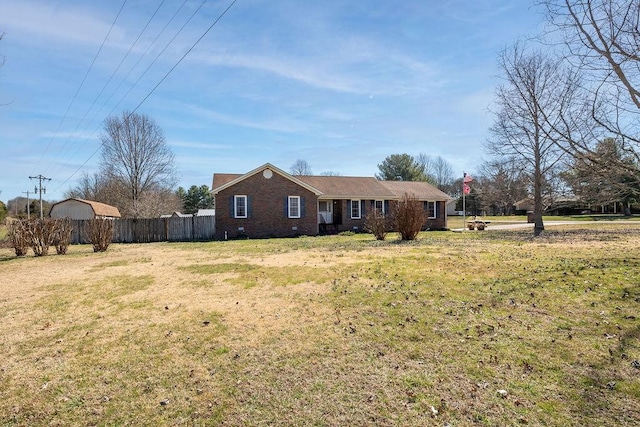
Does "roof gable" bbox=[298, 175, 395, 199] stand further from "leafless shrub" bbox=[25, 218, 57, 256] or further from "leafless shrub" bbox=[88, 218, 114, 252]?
"leafless shrub" bbox=[25, 218, 57, 256]

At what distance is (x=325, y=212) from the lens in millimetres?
29078

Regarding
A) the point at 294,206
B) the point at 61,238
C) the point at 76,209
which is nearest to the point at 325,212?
the point at 294,206

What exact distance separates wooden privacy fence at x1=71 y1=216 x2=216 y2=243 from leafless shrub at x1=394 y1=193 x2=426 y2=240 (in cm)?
1290

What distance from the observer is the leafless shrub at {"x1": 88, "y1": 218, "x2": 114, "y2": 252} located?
1733 centimetres

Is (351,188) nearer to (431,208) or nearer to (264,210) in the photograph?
(431,208)

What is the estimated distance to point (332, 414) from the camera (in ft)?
11.0

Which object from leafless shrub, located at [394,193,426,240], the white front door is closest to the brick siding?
the white front door

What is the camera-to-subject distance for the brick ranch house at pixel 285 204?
961 inches

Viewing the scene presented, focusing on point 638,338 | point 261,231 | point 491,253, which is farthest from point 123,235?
point 638,338

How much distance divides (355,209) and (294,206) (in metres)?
5.43

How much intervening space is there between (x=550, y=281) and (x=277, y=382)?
6350 mm

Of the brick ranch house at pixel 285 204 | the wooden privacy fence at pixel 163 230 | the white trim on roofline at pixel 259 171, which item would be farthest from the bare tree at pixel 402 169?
the wooden privacy fence at pixel 163 230

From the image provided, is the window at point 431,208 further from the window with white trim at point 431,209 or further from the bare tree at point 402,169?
the bare tree at point 402,169

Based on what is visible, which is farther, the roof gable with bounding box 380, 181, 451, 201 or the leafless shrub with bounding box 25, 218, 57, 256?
the roof gable with bounding box 380, 181, 451, 201
